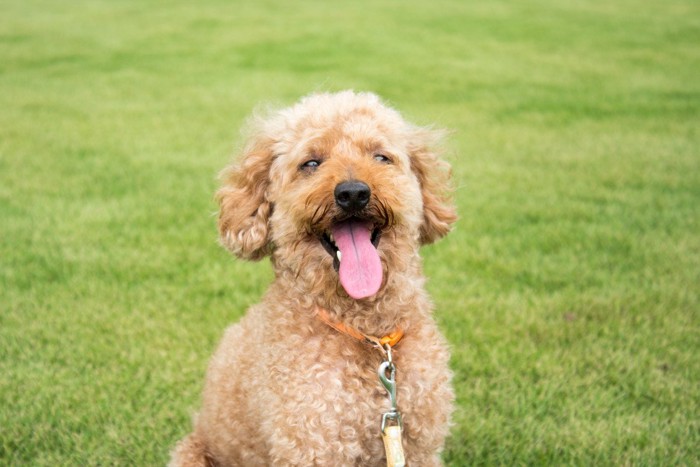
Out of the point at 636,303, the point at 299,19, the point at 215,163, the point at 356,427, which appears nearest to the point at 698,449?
the point at 636,303

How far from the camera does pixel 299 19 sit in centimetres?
1959

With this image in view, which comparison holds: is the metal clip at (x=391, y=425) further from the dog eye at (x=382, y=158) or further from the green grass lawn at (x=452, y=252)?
the green grass lawn at (x=452, y=252)

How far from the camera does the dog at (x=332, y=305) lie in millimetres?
2730

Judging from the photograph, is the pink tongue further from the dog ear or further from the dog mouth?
the dog ear

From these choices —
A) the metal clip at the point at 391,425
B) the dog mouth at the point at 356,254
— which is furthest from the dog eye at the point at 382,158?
the metal clip at the point at 391,425

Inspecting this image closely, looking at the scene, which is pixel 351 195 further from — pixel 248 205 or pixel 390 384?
pixel 390 384

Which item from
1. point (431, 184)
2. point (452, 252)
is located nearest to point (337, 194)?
point (431, 184)

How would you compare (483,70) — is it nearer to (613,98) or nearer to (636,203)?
(613,98)

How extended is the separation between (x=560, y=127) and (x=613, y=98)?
202 cm

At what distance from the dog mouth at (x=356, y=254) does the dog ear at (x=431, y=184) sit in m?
0.40

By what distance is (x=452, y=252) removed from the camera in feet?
19.5

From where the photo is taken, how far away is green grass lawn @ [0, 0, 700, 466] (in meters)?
3.85

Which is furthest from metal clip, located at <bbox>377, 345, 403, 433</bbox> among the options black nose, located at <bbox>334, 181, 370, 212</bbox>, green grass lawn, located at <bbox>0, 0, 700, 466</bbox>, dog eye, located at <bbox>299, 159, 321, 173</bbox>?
green grass lawn, located at <bbox>0, 0, 700, 466</bbox>

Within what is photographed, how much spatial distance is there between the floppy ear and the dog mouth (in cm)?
33
